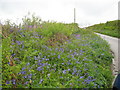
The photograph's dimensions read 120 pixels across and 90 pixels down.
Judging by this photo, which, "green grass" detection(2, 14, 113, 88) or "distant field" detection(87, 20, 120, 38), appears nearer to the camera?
"green grass" detection(2, 14, 113, 88)

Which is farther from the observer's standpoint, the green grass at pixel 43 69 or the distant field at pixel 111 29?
the distant field at pixel 111 29

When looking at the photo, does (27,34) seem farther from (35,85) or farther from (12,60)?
(35,85)

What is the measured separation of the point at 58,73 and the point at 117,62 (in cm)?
441

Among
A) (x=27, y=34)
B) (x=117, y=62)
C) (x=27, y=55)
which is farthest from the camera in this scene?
(x=117, y=62)

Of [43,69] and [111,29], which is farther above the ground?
[111,29]

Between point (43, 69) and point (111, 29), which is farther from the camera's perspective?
point (111, 29)

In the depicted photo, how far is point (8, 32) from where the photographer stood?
20.8 feet

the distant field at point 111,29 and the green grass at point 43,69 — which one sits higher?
the distant field at point 111,29

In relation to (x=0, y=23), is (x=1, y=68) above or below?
below

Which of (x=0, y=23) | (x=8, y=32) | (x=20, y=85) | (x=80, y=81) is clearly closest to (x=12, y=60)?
(x=20, y=85)

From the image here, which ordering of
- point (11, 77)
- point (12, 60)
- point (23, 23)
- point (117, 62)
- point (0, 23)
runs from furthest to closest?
point (23, 23) → point (117, 62) → point (0, 23) → point (12, 60) → point (11, 77)

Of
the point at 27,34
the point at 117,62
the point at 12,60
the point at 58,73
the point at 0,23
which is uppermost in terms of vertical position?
the point at 0,23

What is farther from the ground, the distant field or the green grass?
the distant field

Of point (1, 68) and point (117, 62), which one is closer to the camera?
point (1, 68)
